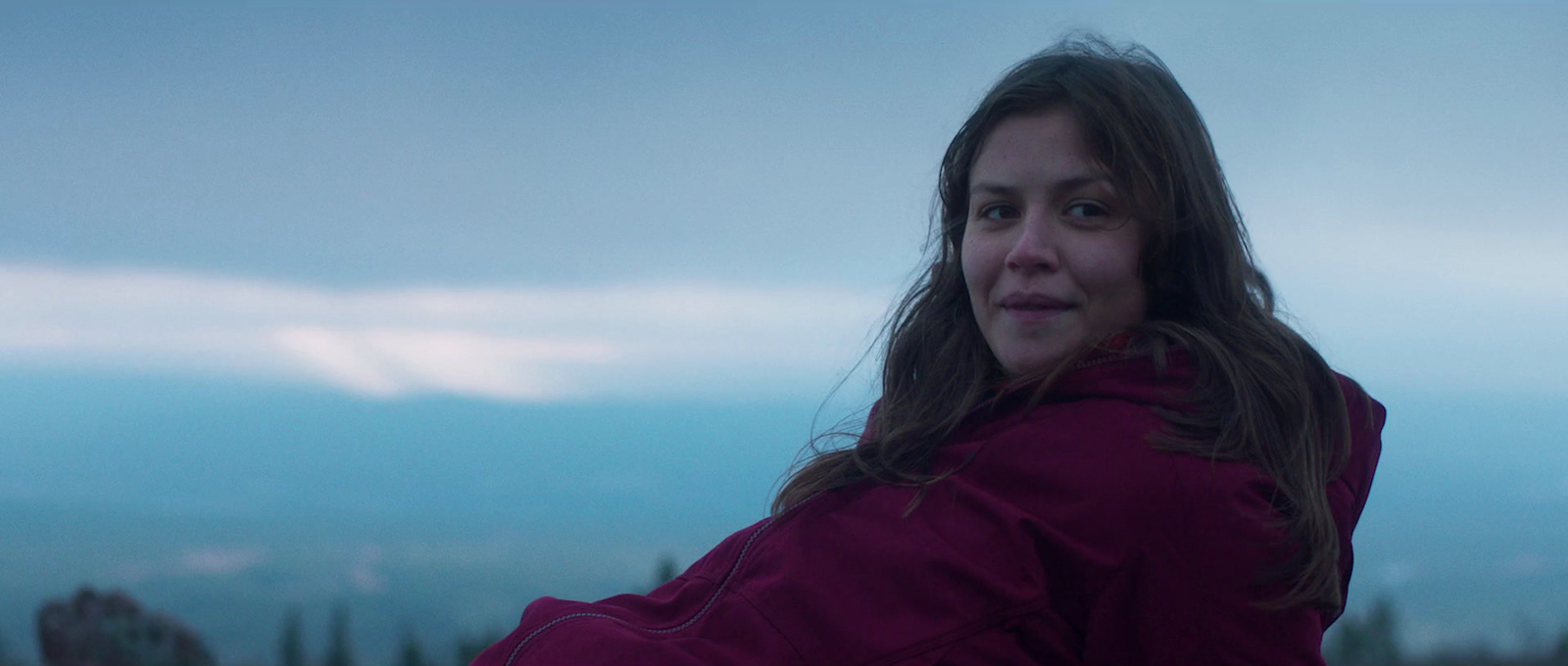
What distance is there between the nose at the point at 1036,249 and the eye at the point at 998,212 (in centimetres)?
6

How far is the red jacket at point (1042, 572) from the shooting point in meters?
1.55

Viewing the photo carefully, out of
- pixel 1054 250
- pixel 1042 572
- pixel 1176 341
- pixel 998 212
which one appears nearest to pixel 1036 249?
pixel 1054 250

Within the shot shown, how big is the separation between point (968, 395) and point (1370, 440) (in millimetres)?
613

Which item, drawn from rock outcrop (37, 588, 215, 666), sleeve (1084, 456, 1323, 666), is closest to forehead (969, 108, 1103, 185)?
sleeve (1084, 456, 1323, 666)

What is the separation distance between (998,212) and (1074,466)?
1.61 ft

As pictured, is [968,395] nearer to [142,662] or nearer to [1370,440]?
[1370,440]

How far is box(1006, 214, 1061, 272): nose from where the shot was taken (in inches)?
71.3

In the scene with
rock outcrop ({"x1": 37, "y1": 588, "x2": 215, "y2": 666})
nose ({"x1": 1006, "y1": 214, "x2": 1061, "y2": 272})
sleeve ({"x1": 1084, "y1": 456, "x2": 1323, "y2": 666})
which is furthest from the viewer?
rock outcrop ({"x1": 37, "y1": 588, "x2": 215, "y2": 666})

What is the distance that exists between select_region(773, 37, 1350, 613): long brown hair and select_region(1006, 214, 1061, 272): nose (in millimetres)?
132

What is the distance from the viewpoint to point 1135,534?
1.55m

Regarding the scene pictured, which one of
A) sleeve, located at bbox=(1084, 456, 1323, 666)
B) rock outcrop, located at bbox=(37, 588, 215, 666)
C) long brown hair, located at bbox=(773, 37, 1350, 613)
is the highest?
long brown hair, located at bbox=(773, 37, 1350, 613)

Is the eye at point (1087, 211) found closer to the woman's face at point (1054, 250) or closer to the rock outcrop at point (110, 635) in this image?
the woman's face at point (1054, 250)

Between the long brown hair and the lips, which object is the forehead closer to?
the long brown hair

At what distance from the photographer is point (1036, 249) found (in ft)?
5.95
